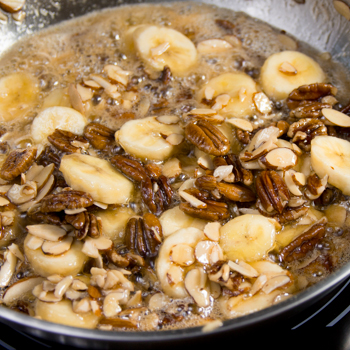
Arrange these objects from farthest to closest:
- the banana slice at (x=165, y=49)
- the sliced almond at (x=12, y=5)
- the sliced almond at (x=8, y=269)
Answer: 1. the sliced almond at (x=12, y=5)
2. the banana slice at (x=165, y=49)
3. the sliced almond at (x=8, y=269)

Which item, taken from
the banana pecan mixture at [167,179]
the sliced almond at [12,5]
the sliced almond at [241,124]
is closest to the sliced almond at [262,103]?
the banana pecan mixture at [167,179]

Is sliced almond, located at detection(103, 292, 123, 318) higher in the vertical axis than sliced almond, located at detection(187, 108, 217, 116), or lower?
lower

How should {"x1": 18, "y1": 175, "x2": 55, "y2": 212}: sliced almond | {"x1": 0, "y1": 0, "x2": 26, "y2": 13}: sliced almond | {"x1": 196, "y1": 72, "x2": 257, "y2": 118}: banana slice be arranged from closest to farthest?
{"x1": 18, "y1": 175, "x2": 55, "y2": 212}: sliced almond, {"x1": 196, "y1": 72, "x2": 257, "y2": 118}: banana slice, {"x1": 0, "y1": 0, "x2": 26, "y2": 13}: sliced almond

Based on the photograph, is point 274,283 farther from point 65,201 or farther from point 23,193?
point 23,193

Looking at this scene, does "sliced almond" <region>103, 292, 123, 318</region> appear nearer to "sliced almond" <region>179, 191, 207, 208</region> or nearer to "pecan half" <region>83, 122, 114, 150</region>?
"sliced almond" <region>179, 191, 207, 208</region>

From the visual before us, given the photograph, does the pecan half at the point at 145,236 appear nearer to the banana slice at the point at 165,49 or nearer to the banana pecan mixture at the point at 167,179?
the banana pecan mixture at the point at 167,179

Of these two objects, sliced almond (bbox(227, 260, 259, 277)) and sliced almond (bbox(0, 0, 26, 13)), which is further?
sliced almond (bbox(0, 0, 26, 13))

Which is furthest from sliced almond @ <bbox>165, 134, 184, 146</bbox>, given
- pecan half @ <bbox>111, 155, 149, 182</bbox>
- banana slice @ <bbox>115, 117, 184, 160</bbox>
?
pecan half @ <bbox>111, 155, 149, 182</bbox>

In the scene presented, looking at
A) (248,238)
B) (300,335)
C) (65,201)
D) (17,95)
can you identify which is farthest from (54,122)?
(300,335)
